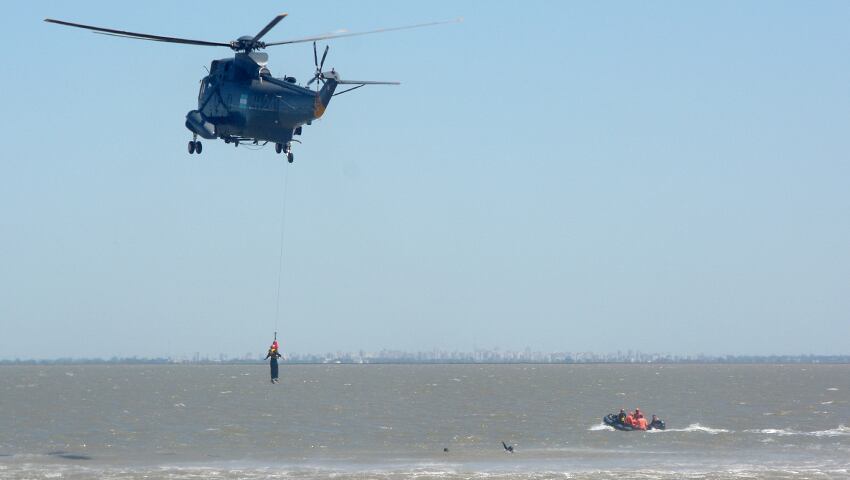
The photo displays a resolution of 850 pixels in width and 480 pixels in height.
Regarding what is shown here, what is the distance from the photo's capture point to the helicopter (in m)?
36.7

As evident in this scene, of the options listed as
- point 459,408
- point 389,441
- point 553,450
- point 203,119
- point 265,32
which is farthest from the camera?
point 459,408

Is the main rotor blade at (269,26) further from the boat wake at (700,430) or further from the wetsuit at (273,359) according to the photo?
the boat wake at (700,430)

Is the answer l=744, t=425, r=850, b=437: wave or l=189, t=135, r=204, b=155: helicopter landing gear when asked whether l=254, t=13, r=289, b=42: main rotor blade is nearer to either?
l=189, t=135, r=204, b=155: helicopter landing gear

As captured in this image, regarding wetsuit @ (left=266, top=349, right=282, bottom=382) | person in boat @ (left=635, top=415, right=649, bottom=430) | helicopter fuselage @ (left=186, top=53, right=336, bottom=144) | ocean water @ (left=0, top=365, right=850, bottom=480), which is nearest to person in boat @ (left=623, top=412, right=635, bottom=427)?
person in boat @ (left=635, top=415, right=649, bottom=430)

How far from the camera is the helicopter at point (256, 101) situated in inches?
1446

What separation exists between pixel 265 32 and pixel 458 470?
21.8 meters

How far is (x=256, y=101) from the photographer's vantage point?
36781mm

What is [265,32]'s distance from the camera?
35.2 m

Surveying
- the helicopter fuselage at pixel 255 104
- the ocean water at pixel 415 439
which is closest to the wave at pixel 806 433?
the ocean water at pixel 415 439

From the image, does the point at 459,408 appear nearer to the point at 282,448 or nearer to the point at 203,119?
the point at 282,448

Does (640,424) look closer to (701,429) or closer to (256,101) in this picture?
(701,429)

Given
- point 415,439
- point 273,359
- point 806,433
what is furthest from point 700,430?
point 273,359

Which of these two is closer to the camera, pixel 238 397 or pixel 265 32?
pixel 265 32

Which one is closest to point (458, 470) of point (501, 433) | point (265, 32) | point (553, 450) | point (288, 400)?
point (553, 450)
